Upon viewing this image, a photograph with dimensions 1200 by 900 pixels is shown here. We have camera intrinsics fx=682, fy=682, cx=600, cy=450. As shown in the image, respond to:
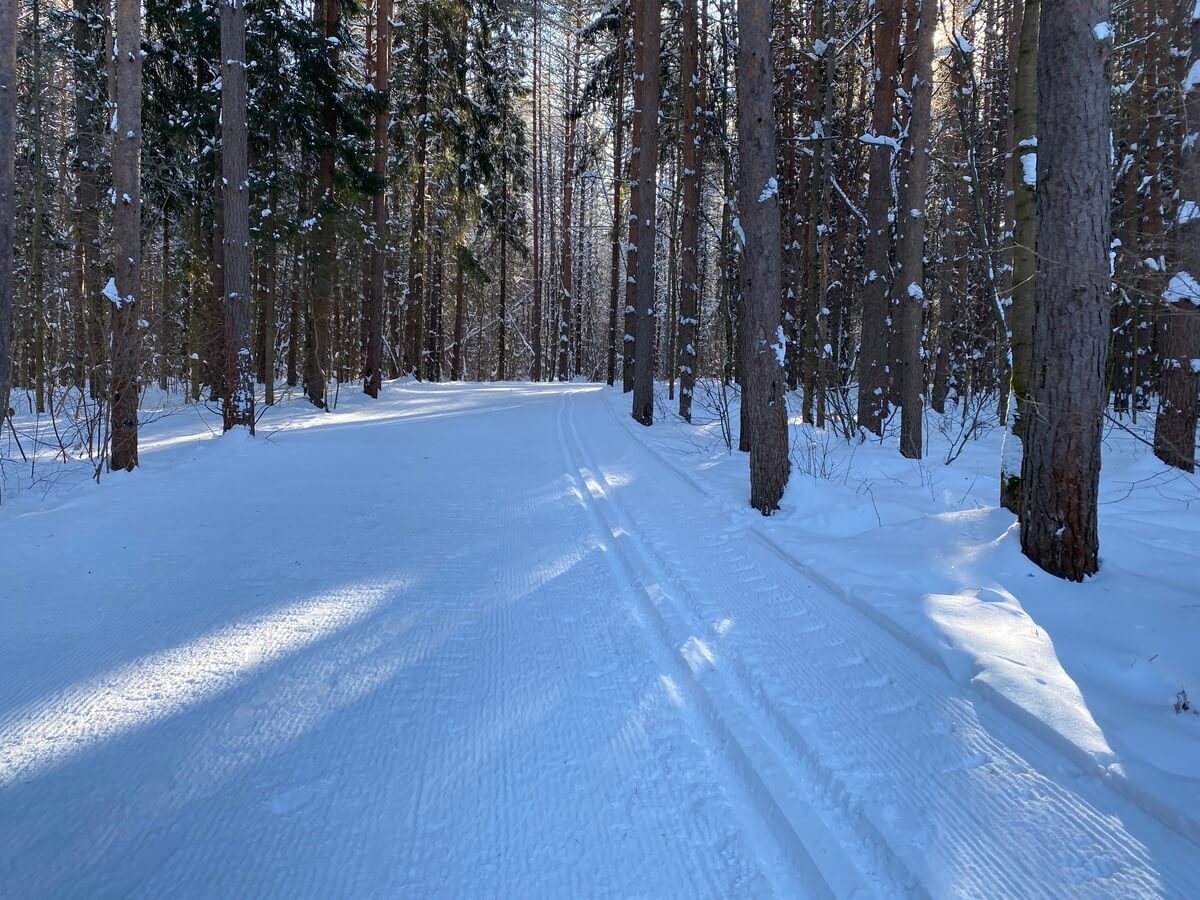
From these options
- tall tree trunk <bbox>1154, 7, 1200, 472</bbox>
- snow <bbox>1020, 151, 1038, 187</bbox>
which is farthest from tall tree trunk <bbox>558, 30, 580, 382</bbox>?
snow <bbox>1020, 151, 1038, 187</bbox>

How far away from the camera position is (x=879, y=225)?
11.5 m

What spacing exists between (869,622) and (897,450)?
23.0ft

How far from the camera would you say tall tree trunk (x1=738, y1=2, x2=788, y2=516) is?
6180 millimetres

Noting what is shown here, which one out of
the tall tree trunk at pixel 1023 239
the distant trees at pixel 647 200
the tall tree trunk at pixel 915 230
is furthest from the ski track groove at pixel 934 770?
the distant trees at pixel 647 200

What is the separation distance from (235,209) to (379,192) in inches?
270

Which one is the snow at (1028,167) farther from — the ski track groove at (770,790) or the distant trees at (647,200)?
the distant trees at (647,200)

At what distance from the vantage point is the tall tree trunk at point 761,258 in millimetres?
6180

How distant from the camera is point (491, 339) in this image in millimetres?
47875

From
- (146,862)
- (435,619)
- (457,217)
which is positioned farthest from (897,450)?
(457,217)

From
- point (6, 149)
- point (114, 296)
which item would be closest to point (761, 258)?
point (6, 149)

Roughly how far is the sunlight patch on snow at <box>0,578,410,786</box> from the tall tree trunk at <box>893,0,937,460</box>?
7.99m

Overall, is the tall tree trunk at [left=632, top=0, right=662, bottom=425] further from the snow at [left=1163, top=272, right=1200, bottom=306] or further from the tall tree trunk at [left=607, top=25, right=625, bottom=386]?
the snow at [left=1163, top=272, right=1200, bottom=306]

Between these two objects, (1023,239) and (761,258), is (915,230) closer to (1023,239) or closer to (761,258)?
(1023,239)

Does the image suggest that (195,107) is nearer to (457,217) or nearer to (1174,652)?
(457,217)
